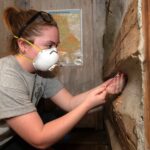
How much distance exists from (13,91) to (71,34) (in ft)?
2.91

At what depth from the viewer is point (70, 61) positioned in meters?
2.01

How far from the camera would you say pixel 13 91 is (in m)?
1.21

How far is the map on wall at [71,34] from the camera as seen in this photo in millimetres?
2000


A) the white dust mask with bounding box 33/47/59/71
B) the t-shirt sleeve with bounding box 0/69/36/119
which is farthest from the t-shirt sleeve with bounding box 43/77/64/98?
the t-shirt sleeve with bounding box 0/69/36/119

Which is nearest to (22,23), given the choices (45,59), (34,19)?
(34,19)

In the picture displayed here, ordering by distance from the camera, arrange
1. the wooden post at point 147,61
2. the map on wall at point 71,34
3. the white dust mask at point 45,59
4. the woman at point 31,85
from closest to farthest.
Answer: the wooden post at point 147,61 < the woman at point 31,85 < the white dust mask at point 45,59 < the map on wall at point 71,34

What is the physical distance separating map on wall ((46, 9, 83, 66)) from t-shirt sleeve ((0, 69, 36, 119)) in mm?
800

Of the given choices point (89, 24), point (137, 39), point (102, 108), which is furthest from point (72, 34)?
point (137, 39)

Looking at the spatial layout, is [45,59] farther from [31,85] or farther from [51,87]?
[51,87]

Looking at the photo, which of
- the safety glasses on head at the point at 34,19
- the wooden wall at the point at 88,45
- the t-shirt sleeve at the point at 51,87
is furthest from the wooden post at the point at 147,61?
the wooden wall at the point at 88,45

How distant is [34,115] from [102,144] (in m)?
0.72

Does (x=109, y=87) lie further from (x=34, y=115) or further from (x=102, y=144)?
(x=102, y=144)

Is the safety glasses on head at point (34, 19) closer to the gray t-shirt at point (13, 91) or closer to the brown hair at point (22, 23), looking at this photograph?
the brown hair at point (22, 23)

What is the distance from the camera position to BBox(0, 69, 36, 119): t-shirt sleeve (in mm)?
1189
